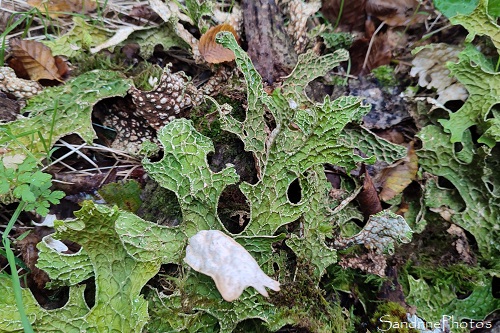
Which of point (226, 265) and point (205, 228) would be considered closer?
point (226, 265)

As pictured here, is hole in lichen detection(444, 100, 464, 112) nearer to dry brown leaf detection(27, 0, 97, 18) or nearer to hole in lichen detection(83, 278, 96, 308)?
hole in lichen detection(83, 278, 96, 308)

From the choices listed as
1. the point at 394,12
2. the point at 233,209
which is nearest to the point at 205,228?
the point at 233,209

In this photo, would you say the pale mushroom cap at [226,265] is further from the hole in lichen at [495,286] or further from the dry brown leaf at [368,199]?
the hole in lichen at [495,286]

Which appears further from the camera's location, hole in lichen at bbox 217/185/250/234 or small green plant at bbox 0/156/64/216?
hole in lichen at bbox 217/185/250/234

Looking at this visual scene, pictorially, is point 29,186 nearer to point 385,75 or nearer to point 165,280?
point 165,280

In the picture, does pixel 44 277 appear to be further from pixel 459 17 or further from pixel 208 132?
pixel 459 17

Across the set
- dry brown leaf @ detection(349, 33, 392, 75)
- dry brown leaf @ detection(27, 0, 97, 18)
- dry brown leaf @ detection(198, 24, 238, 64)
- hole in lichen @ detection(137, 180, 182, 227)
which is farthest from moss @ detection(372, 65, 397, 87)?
dry brown leaf @ detection(27, 0, 97, 18)

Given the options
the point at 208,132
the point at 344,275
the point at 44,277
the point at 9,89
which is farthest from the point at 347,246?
the point at 9,89
